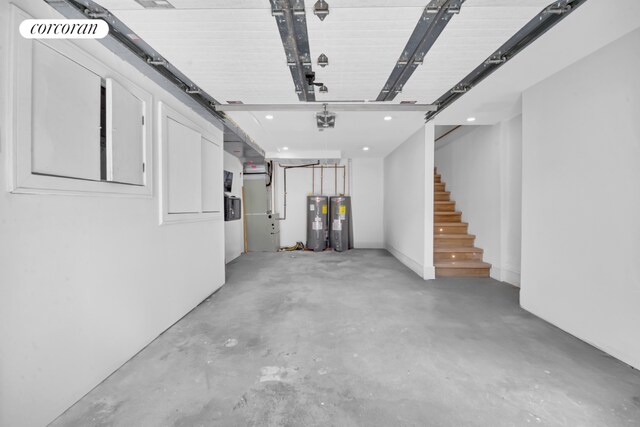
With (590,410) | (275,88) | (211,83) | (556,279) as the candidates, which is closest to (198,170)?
(211,83)

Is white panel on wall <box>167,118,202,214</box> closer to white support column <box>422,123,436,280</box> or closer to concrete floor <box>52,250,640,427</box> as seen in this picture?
concrete floor <box>52,250,640,427</box>

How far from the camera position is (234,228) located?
505 centimetres

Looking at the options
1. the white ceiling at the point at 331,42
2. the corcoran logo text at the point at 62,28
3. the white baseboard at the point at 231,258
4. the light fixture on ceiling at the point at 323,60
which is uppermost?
the white ceiling at the point at 331,42

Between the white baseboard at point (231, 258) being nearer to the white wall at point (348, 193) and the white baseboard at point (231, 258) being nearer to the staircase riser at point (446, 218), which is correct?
the white wall at point (348, 193)

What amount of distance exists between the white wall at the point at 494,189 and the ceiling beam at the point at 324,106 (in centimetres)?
157

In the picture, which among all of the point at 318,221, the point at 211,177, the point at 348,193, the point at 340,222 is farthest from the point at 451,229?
the point at 211,177

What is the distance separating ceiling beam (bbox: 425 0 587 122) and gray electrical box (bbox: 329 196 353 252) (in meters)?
3.60

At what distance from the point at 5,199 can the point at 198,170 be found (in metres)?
1.63

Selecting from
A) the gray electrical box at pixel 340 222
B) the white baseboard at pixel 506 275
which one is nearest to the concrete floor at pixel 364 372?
the white baseboard at pixel 506 275

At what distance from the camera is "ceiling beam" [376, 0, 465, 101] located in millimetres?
1291

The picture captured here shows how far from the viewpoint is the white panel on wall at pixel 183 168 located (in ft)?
7.25

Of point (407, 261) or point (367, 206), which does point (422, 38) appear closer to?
point (407, 261)

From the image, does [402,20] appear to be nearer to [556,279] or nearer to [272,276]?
[556,279]

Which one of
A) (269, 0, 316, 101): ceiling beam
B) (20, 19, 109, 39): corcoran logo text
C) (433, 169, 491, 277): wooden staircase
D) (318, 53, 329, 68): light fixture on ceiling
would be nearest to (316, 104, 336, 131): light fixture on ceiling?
(269, 0, 316, 101): ceiling beam
